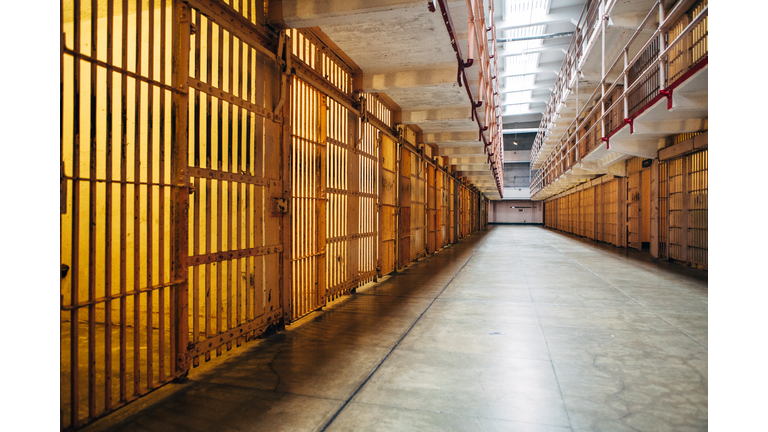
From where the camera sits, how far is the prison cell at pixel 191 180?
105 inches

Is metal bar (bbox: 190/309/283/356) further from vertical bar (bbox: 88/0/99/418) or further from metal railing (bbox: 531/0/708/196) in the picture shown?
metal railing (bbox: 531/0/708/196)

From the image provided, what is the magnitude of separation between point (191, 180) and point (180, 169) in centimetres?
20

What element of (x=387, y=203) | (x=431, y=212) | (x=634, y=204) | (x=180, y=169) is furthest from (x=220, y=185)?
(x=634, y=204)

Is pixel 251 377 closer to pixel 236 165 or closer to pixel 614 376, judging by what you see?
pixel 236 165

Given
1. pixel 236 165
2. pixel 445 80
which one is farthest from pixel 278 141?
pixel 445 80

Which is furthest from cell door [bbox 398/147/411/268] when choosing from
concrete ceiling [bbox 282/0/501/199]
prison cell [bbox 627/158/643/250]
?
prison cell [bbox 627/158/643/250]

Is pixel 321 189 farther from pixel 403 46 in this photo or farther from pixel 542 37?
pixel 542 37

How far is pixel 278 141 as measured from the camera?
473cm

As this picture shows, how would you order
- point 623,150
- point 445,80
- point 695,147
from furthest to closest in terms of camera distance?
point 623,150, point 695,147, point 445,80

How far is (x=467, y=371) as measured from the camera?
11.9 feet

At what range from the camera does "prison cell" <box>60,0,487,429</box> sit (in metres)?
2.67

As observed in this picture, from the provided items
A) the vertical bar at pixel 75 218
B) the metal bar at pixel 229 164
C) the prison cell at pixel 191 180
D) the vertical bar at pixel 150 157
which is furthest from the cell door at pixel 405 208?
the vertical bar at pixel 75 218

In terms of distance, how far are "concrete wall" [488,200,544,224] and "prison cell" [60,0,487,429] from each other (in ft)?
141

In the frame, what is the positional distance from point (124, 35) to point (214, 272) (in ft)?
7.17
